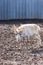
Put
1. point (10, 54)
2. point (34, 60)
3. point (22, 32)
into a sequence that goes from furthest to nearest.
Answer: point (22, 32), point (10, 54), point (34, 60)

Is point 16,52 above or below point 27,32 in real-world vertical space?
below

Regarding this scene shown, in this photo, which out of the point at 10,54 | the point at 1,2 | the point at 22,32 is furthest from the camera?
the point at 1,2

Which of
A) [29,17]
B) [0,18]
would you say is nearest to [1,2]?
[0,18]

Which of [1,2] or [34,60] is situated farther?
[1,2]

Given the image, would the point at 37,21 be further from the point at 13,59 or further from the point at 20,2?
the point at 13,59

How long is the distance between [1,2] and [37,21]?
1.81m

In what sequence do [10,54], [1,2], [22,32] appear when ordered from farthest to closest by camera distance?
[1,2] → [22,32] → [10,54]

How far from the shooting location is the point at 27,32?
23.8ft

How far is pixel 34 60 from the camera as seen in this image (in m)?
5.85

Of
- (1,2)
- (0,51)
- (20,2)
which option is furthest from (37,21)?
(0,51)

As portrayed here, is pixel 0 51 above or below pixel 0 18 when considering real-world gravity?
below

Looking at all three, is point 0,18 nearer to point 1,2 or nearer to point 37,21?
point 1,2

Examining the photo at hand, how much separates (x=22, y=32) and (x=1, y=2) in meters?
3.86

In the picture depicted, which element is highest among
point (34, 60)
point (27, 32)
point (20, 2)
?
point (20, 2)
